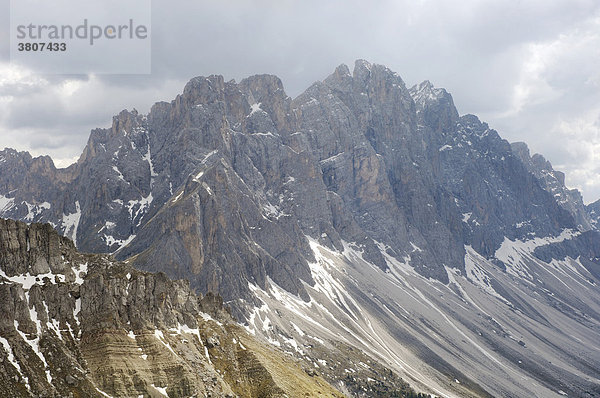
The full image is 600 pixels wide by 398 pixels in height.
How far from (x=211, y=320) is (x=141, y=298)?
26.8 m

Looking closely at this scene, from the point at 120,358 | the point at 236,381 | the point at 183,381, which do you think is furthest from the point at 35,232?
the point at 236,381

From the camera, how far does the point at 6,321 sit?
105 metres

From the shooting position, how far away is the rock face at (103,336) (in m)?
105

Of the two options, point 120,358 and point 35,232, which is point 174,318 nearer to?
point 120,358

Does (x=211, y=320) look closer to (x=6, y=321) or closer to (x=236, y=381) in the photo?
(x=236, y=381)

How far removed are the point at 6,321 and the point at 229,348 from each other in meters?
53.4

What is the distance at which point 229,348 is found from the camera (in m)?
140

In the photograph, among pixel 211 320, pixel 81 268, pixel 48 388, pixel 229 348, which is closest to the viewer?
pixel 48 388

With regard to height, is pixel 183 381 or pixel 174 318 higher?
pixel 174 318

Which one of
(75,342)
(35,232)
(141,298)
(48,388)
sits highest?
(35,232)

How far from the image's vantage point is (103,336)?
377ft

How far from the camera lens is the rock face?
105 metres

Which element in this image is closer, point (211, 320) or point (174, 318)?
point (174, 318)

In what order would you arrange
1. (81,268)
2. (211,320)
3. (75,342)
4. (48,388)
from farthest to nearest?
(211,320) < (81,268) < (75,342) < (48,388)
